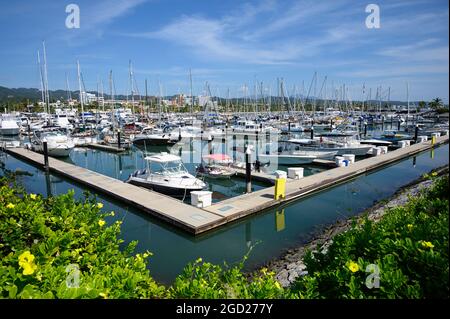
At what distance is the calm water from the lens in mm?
10781

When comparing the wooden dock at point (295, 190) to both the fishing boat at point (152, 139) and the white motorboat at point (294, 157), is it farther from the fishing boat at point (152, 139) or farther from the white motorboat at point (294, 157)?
the fishing boat at point (152, 139)

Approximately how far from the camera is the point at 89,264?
3.69 m

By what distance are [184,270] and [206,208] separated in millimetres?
10370

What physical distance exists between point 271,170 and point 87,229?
68.7 feet

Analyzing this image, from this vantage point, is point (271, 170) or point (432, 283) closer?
point (432, 283)

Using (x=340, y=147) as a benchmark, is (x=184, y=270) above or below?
above

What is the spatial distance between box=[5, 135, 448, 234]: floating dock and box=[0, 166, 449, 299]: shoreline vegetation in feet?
25.8

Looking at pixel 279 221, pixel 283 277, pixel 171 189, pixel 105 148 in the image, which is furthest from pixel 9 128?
pixel 283 277

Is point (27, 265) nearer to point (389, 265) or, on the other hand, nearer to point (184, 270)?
point (184, 270)

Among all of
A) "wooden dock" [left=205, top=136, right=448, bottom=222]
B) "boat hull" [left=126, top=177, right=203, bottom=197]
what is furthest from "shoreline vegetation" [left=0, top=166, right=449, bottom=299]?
"boat hull" [left=126, top=177, right=203, bottom=197]

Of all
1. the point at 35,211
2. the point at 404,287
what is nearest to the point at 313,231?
the point at 404,287

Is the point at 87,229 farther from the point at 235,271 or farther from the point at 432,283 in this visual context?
the point at 432,283

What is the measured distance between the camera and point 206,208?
13797 mm

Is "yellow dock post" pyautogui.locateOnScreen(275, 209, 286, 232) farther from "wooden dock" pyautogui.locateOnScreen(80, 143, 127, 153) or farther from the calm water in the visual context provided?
"wooden dock" pyautogui.locateOnScreen(80, 143, 127, 153)
